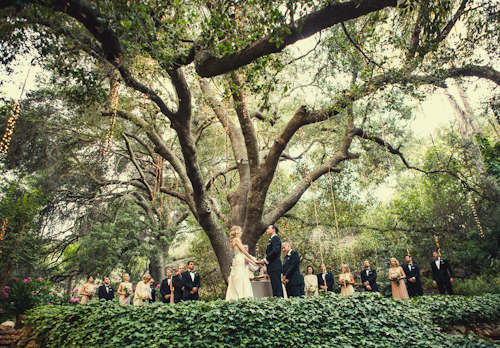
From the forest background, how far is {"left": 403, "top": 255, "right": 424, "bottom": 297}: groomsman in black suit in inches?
93.1

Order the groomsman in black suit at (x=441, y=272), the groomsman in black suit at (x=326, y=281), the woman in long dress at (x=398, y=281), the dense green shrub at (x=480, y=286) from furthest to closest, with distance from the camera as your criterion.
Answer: the dense green shrub at (x=480, y=286) < the groomsman in black suit at (x=326, y=281) < the groomsman in black suit at (x=441, y=272) < the woman in long dress at (x=398, y=281)

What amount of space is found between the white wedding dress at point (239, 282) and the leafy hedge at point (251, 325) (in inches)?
37.3

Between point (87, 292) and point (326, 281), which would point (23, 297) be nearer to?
point (87, 292)

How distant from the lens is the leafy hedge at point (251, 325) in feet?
13.3

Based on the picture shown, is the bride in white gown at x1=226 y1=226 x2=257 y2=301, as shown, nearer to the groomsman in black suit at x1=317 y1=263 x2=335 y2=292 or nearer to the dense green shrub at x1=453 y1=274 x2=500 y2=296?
the groomsman in black suit at x1=317 y1=263 x2=335 y2=292

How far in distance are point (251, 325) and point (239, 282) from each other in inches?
59.5

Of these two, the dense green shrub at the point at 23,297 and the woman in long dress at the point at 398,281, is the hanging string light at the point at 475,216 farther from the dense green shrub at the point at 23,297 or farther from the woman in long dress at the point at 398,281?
the dense green shrub at the point at 23,297

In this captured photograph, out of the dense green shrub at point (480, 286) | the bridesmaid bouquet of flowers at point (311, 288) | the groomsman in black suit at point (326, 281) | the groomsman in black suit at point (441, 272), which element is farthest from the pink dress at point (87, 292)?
the dense green shrub at point (480, 286)

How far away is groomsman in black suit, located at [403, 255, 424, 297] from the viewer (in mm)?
8523

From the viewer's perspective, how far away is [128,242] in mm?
12719

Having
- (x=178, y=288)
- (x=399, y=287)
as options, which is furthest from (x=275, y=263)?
(x=399, y=287)

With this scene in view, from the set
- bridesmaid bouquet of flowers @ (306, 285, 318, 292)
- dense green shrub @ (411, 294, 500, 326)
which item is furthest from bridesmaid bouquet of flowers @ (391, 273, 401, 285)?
bridesmaid bouquet of flowers @ (306, 285, 318, 292)

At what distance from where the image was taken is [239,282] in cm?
570

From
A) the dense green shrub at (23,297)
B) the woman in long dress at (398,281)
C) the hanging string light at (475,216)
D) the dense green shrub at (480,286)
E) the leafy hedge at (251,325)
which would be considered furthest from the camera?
the hanging string light at (475,216)
